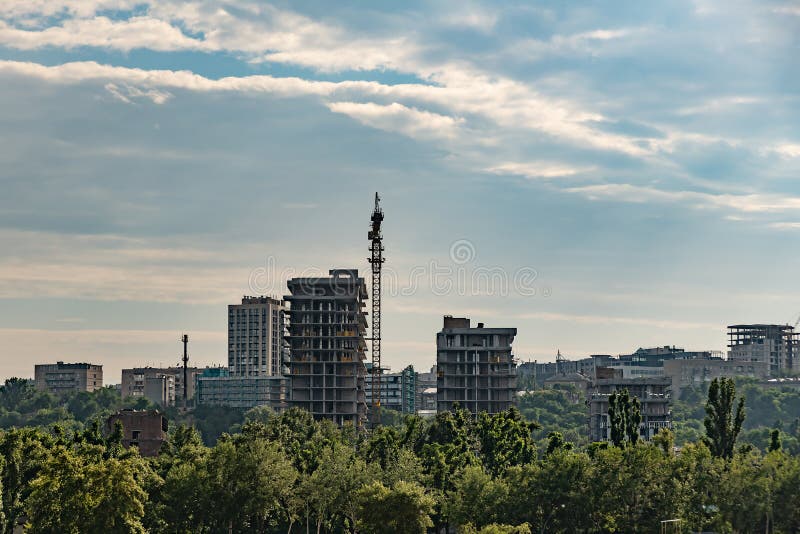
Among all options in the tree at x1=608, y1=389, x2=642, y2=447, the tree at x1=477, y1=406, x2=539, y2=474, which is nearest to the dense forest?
the tree at x1=608, y1=389, x2=642, y2=447

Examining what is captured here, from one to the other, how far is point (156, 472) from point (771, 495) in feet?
241

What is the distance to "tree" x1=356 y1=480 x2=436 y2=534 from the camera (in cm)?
13550

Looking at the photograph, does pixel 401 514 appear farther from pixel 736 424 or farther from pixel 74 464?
pixel 736 424

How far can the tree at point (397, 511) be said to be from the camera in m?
136

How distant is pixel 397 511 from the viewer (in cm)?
13588

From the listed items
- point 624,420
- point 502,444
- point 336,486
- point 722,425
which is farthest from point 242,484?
point 722,425

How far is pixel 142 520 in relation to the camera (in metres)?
142

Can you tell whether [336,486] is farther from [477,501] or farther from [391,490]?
[477,501]

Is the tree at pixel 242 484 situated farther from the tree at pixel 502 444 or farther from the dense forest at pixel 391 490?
the tree at pixel 502 444

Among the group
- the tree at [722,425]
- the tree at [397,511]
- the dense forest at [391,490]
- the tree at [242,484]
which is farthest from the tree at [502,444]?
the tree at [242,484]

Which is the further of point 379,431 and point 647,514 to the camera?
point 379,431

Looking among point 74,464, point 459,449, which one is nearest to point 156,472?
point 74,464

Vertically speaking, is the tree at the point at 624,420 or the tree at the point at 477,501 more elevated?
the tree at the point at 624,420

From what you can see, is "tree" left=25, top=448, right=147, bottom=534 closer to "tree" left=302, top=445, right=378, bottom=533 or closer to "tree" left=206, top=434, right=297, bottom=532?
"tree" left=206, top=434, right=297, bottom=532
